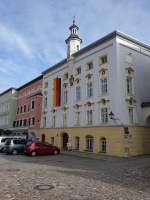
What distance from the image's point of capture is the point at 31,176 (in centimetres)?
1213

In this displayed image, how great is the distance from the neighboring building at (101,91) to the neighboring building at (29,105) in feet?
23.2

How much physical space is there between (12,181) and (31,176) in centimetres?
148

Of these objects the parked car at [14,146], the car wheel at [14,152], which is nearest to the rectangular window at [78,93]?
the parked car at [14,146]

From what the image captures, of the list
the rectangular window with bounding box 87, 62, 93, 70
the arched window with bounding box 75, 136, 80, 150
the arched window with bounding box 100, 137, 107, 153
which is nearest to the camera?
the arched window with bounding box 100, 137, 107, 153

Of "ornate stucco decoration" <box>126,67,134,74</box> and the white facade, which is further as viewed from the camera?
"ornate stucco decoration" <box>126,67,134,74</box>

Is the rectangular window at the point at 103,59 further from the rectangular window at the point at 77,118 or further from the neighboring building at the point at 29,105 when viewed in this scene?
the neighboring building at the point at 29,105

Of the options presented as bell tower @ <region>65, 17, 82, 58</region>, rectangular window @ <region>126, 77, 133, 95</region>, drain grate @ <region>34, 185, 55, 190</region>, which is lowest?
drain grate @ <region>34, 185, 55, 190</region>

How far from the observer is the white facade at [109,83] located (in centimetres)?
2519

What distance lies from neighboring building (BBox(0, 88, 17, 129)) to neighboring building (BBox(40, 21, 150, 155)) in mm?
19595

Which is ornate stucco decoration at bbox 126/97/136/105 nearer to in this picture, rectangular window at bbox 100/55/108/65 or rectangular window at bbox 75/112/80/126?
rectangular window at bbox 100/55/108/65

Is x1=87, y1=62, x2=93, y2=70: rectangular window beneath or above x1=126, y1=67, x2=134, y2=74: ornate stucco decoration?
above

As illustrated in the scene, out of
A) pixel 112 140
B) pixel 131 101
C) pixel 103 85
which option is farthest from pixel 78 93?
pixel 112 140

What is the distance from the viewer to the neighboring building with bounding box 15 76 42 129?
40969 mm

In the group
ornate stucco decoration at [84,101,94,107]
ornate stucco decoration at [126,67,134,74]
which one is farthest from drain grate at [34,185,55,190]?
ornate stucco decoration at [126,67,134,74]
